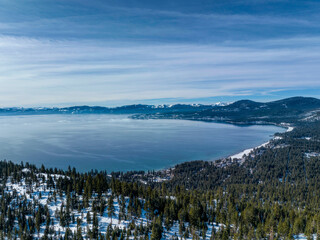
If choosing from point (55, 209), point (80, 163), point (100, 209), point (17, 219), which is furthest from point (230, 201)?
point (80, 163)

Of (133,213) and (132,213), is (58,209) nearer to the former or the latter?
(132,213)

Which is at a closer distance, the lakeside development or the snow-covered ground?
the lakeside development

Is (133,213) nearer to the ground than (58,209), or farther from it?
farther from it

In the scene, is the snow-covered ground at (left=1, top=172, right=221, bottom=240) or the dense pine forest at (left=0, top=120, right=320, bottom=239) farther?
the snow-covered ground at (left=1, top=172, right=221, bottom=240)

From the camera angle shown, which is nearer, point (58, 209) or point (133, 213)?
point (133, 213)

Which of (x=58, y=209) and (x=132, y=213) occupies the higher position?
(x=132, y=213)

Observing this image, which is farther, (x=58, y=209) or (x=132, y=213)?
(x=58, y=209)

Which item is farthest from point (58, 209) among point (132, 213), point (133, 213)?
point (133, 213)

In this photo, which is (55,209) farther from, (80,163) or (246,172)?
(246,172)

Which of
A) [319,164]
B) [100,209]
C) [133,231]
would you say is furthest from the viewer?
[319,164]

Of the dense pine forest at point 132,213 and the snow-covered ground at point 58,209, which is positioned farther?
the snow-covered ground at point 58,209

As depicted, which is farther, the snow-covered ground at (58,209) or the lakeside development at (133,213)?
the snow-covered ground at (58,209)
